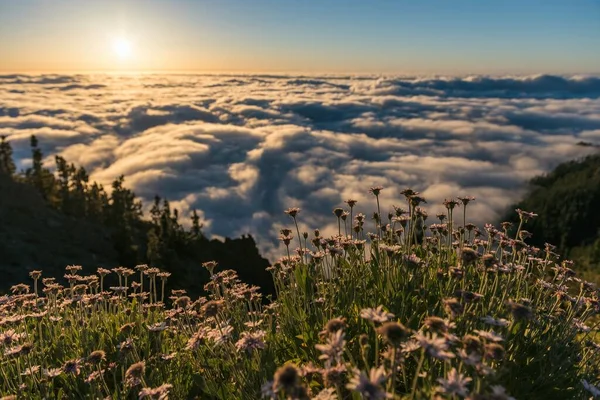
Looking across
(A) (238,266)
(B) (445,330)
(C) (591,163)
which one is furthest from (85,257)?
(C) (591,163)

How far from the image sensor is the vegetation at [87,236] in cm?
7738

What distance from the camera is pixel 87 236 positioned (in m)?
98.7

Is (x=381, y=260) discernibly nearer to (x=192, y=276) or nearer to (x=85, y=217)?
(x=192, y=276)

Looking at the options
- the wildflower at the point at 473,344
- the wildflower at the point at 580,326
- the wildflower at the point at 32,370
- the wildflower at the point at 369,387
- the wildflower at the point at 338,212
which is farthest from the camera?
the wildflower at the point at 338,212

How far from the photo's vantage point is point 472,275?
8.31 meters

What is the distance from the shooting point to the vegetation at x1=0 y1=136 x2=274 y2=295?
7738 cm

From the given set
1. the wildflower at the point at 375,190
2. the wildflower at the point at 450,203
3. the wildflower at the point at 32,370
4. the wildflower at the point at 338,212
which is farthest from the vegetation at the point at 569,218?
the wildflower at the point at 32,370

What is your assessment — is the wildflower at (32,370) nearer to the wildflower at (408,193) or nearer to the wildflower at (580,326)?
the wildflower at (408,193)

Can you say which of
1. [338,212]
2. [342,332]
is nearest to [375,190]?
[338,212]

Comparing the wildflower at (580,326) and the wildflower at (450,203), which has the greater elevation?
the wildflower at (450,203)

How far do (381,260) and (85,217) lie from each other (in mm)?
131725

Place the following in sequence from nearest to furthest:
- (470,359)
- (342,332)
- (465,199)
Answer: (470,359) < (342,332) < (465,199)

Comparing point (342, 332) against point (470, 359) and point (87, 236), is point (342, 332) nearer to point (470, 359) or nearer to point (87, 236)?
point (470, 359)

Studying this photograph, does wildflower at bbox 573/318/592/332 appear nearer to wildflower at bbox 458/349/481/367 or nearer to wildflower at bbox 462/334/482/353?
wildflower at bbox 462/334/482/353
